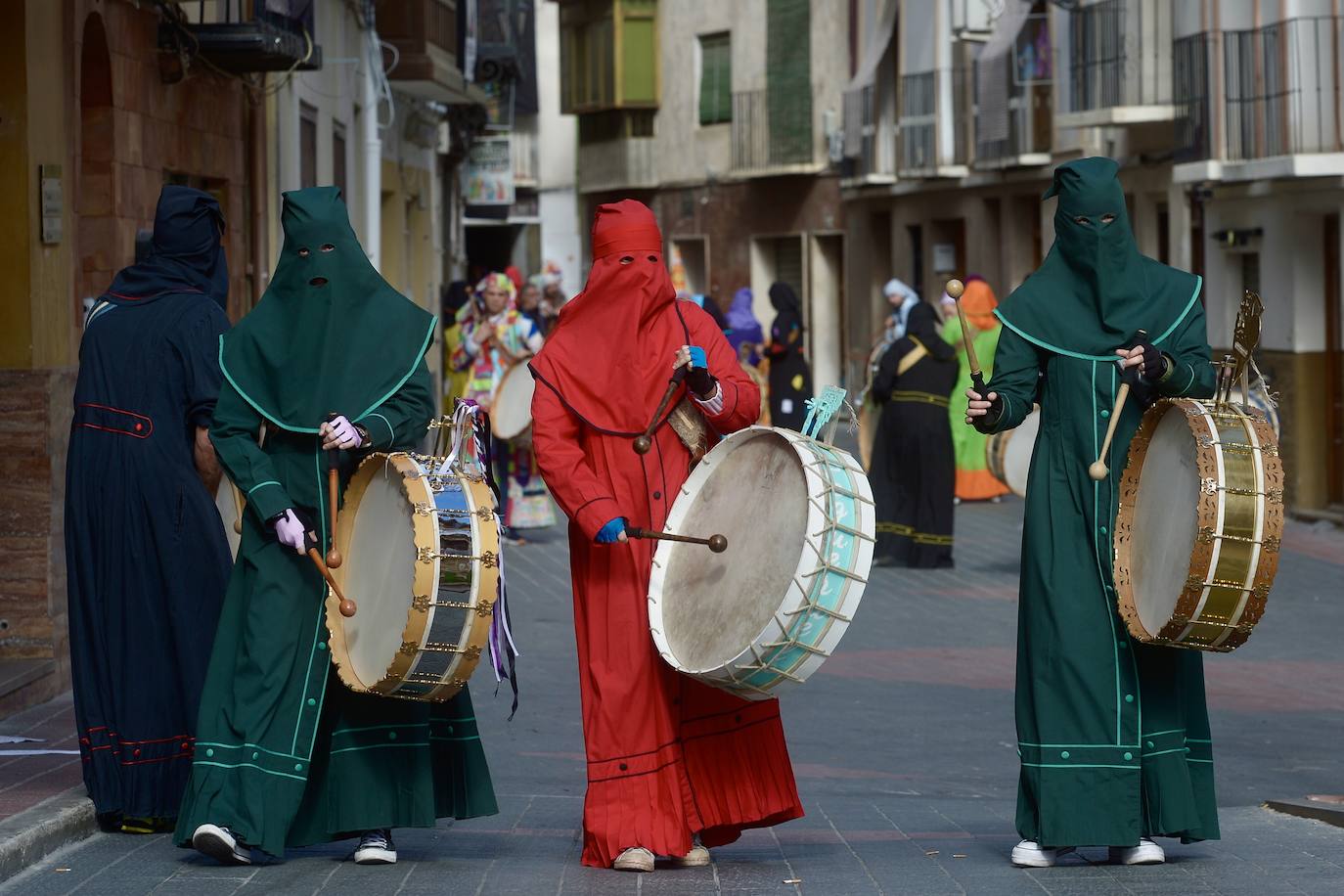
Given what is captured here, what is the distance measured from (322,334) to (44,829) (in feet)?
5.40

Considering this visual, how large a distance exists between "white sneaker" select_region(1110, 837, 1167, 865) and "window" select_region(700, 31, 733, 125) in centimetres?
3771

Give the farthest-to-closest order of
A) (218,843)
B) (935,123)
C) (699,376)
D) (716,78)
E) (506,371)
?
(716,78) → (935,123) → (506,371) → (699,376) → (218,843)

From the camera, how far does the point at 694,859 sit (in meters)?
6.95

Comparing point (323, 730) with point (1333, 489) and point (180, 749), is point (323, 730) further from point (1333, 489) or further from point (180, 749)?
point (1333, 489)

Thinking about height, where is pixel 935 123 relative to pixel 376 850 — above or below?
above

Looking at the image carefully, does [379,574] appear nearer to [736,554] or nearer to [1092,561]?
[736,554]

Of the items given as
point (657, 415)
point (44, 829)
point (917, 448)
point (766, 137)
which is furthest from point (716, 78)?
point (44, 829)

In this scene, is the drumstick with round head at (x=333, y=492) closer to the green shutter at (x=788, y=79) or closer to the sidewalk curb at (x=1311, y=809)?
the sidewalk curb at (x=1311, y=809)

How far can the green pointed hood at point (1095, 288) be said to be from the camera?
6.99 meters

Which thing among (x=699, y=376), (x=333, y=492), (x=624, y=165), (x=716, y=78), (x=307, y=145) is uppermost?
(x=716, y=78)

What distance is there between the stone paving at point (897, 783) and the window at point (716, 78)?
92.9ft

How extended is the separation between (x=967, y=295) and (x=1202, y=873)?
15.6m

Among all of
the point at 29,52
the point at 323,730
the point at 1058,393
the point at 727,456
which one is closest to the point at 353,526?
the point at 323,730

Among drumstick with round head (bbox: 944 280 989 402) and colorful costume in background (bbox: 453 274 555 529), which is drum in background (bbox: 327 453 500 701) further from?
colorful costume in background (bbox: 453 274 555 529)
